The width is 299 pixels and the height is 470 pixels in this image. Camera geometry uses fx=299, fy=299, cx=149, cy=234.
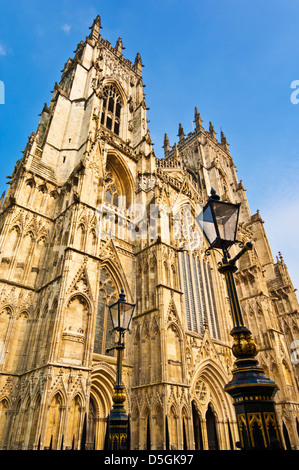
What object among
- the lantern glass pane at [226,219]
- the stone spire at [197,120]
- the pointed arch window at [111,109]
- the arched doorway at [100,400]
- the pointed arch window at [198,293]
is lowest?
the arched doorway at [100,400]

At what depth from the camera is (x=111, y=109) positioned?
81.0 ft

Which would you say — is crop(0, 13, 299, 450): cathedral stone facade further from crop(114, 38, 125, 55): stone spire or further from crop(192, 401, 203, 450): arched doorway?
crop(114, 38, 125, 55): stone spire

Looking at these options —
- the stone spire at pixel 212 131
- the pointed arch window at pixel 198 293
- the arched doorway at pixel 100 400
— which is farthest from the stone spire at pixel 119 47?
the arched doorway at pixel 100 400

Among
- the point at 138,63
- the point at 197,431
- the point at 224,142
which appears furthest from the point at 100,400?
the point at 224,142

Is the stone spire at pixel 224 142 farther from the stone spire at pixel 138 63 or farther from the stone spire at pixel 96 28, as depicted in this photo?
the stone spire at pixel 96 28

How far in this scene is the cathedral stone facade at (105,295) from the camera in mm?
10234

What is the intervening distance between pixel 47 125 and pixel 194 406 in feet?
60.5

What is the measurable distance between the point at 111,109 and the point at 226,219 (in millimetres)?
22938

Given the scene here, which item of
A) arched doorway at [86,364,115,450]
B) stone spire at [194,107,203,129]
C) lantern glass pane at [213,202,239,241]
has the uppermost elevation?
stone spire at [194,107,203,129]

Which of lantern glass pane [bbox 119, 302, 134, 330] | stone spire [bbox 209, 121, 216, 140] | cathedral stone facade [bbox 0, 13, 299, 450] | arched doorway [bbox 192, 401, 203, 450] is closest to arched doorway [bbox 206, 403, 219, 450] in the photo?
cathedral stone facade [bbox 0, 13, 299, 450]

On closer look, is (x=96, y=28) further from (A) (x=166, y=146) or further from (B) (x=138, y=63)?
(A) (x=166, y=146)

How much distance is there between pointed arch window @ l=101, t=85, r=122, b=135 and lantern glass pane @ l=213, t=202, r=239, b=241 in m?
19.6

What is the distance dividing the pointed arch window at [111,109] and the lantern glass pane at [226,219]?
19.6m

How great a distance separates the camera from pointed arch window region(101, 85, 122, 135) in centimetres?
2304
